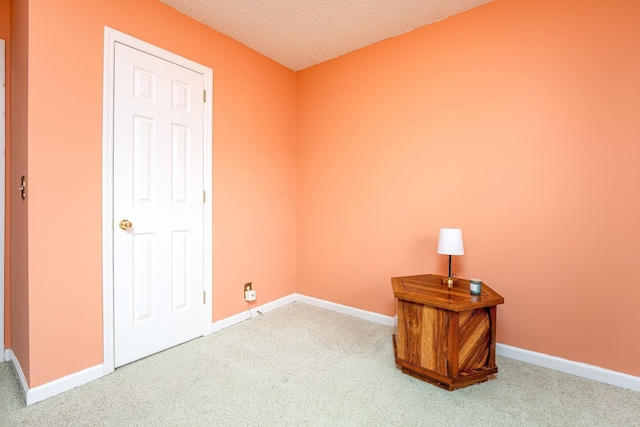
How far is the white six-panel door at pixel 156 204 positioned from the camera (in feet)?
6.02

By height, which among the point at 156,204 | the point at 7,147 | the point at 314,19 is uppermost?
the point at 314,19

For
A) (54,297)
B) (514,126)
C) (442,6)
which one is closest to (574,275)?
(514,126)

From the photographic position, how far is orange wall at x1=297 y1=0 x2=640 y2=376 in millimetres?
1686

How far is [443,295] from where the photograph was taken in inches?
67.9

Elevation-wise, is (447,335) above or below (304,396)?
above

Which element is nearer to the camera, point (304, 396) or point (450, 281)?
point (304, 396)

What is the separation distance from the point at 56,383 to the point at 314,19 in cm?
293

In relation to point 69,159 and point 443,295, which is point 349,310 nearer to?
point 443,295

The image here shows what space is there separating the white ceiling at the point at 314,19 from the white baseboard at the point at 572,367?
2.48m

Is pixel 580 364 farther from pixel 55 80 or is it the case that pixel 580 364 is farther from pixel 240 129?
pixel 55 80

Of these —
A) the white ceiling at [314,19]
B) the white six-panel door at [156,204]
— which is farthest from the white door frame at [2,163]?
the white ceiling at [314,19]

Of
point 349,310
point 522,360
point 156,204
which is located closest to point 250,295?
point 349,310

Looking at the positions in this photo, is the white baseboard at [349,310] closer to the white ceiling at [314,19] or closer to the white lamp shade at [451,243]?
the white lamp shade at [451,243]

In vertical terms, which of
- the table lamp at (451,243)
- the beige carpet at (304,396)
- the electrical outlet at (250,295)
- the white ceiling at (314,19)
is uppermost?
the white ceiling at (314,19)
